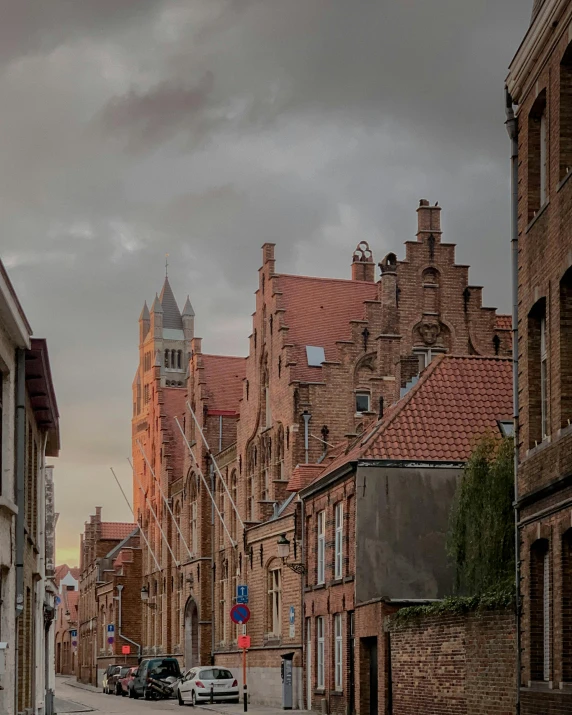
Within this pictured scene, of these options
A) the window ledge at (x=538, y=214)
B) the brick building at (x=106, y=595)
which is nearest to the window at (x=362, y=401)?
the window ledge at (x=538, y=214)

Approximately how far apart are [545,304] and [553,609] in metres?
4.41

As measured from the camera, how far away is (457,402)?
36.3 metres

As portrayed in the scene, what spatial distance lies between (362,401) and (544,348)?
94.7 ft

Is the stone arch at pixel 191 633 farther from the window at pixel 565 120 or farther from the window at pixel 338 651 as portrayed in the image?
the window at pixel 565 120

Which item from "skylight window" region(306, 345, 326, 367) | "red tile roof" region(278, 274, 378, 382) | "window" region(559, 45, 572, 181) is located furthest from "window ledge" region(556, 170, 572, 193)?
"skylight window" region(306, 345, 326, 367)

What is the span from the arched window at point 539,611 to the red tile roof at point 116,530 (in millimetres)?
80318

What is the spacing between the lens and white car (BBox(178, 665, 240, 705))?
49312mm

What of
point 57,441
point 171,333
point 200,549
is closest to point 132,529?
point 200,549

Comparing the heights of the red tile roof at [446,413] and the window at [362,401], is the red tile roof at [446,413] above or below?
below

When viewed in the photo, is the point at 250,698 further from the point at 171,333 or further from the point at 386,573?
the point at 171,333

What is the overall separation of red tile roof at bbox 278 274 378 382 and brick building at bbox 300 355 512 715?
14.2 m

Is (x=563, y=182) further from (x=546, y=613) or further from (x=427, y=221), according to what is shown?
(x=427, y=221)

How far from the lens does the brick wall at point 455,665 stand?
2255 cm

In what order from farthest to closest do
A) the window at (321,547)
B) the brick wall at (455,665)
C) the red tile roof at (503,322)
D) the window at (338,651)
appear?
1. the red tile roof at (503,322)
2. the window at (321,547)
3. the window at (338,651)
4. the brick wall at (455,665)
